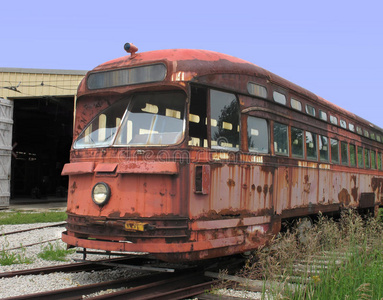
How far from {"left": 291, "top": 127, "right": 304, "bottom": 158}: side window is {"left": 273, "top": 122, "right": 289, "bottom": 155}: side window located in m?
0.24

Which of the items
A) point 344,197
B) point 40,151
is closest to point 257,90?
point 344,197

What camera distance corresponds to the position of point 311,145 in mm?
7855

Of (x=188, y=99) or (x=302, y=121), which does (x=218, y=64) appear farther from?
(x=302, y=121)

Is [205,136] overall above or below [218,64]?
below

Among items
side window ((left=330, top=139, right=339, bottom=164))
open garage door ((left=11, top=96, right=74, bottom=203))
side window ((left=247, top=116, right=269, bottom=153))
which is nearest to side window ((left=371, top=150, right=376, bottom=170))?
side window ((left=330, top=139, right=339, bottom=164))

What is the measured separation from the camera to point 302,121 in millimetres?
7555

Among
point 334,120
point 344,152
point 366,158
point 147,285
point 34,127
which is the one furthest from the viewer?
point 34,127

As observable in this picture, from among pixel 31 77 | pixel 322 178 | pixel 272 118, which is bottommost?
pixel 322 178

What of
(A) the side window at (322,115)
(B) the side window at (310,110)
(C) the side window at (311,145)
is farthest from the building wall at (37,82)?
(C) the side window at (311,145)

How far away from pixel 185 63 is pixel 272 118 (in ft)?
6.24

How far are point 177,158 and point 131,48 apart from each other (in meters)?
1.80

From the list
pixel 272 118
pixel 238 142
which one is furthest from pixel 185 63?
pixel 272 118

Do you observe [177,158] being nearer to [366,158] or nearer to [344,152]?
[344,152]

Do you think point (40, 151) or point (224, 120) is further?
point (40, 151)
